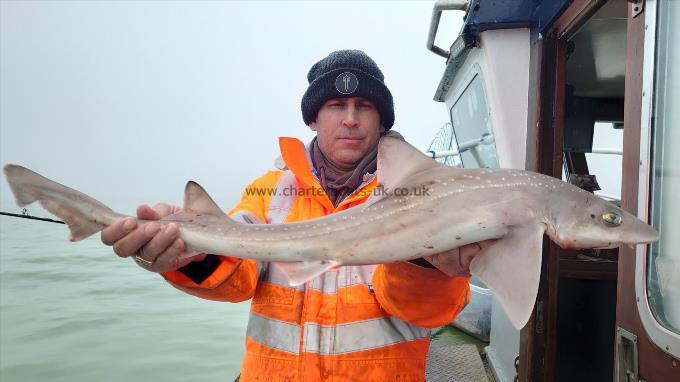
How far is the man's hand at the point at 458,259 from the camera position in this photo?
182 centimetres

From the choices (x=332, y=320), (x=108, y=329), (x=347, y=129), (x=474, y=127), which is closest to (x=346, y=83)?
(x=347, y=129)

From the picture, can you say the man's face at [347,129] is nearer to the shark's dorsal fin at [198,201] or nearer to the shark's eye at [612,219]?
the shark's dorsal fin at [198,201]

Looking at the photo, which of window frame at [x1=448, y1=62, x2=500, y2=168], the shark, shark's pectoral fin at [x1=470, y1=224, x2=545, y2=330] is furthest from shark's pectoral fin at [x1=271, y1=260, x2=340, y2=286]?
window frame at [x1=448, y1=62, x2=500, y2=168]

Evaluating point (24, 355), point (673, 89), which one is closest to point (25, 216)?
point (673, 89)

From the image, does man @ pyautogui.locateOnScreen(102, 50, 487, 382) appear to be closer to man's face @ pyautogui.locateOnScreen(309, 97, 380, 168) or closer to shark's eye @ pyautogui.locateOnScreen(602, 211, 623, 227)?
man's face @ pyautogui.locateOnScreen(309, 97, 380, 168)

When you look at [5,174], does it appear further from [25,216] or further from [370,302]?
[370,302]

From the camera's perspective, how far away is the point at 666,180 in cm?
188

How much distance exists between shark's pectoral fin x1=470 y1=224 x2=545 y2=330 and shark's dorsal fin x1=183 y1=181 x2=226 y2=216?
1199 mm

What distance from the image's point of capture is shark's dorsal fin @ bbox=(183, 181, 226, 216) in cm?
206

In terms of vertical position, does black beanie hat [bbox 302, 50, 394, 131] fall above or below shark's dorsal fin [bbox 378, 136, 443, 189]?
above

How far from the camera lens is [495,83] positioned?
3.85 meters

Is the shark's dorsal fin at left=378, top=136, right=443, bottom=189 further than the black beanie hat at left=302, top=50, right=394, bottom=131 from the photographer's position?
No

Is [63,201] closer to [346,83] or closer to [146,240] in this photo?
[146,240]

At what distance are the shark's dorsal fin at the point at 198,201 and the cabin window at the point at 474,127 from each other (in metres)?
2.84
